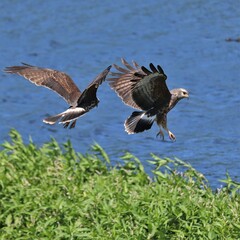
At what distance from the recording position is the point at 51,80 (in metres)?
8.52

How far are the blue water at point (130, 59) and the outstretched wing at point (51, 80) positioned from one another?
5.85ft

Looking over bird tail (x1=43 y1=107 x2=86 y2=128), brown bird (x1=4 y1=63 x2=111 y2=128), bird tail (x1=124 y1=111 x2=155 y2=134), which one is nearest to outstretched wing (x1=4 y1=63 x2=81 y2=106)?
brown bird (x1=4 y1=63 x2=111 y2=128)

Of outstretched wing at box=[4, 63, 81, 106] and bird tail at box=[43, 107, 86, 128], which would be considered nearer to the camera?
bird tail at box=[43, 107, 86, 128]

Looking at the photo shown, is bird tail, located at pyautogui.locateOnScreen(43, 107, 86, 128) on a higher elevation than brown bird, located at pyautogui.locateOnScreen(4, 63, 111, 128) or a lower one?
higher

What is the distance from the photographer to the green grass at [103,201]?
773 cm

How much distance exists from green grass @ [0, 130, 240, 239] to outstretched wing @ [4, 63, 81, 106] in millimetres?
734

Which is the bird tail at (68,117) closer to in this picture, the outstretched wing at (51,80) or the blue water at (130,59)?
the outstretched wing at (51,80)

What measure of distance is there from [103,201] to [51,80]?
3.25ft

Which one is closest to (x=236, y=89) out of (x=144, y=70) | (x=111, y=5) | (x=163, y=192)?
(x=111, y=5)

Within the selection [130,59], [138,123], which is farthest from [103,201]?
[130,59]

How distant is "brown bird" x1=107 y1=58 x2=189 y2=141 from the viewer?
7.50m

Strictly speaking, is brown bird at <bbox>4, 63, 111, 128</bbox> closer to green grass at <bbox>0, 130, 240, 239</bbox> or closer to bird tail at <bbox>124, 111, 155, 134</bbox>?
bird tail at <bbox>124, 111, 155, 134</bbox>

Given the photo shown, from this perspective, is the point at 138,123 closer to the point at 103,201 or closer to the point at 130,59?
the point at 103,201

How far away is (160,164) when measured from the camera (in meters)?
8.86
